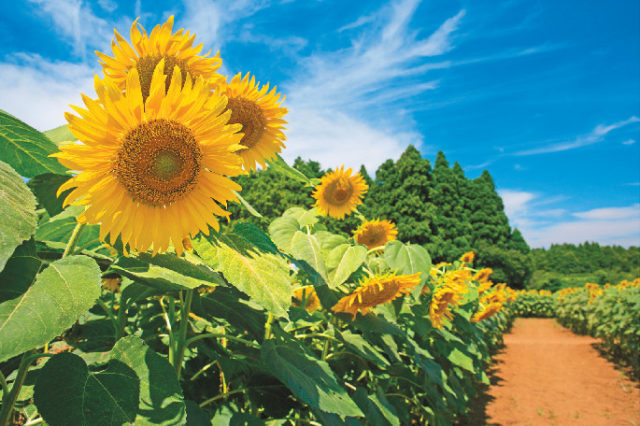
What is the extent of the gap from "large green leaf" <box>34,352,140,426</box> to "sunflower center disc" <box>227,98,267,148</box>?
2.45 feet

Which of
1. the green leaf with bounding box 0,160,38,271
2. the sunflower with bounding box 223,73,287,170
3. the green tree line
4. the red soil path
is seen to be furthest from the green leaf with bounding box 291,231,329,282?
the green tree line

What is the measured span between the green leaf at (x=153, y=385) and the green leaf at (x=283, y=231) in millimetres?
826

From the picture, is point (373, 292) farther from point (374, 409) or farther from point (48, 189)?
point (48, 189)

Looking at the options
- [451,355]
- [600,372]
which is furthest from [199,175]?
[600,372]

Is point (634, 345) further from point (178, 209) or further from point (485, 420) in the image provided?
point (178, 209)

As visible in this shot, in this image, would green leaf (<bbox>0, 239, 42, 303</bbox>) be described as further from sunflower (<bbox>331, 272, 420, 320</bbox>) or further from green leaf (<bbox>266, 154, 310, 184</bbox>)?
sunflower (<bbox>331, 272, 420, 320</bbox>)

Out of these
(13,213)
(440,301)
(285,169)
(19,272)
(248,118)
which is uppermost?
(248,118)

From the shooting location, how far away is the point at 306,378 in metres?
1.23

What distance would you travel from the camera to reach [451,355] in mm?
3703

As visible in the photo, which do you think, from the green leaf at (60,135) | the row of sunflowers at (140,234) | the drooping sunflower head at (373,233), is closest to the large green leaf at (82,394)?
the row of sunflowers at (140,234)

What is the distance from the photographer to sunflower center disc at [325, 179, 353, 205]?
329 centimetres

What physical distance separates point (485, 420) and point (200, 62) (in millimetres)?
6970

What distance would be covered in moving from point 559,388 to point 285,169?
396 inches

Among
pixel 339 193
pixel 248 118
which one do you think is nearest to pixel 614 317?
pixel 339 193
